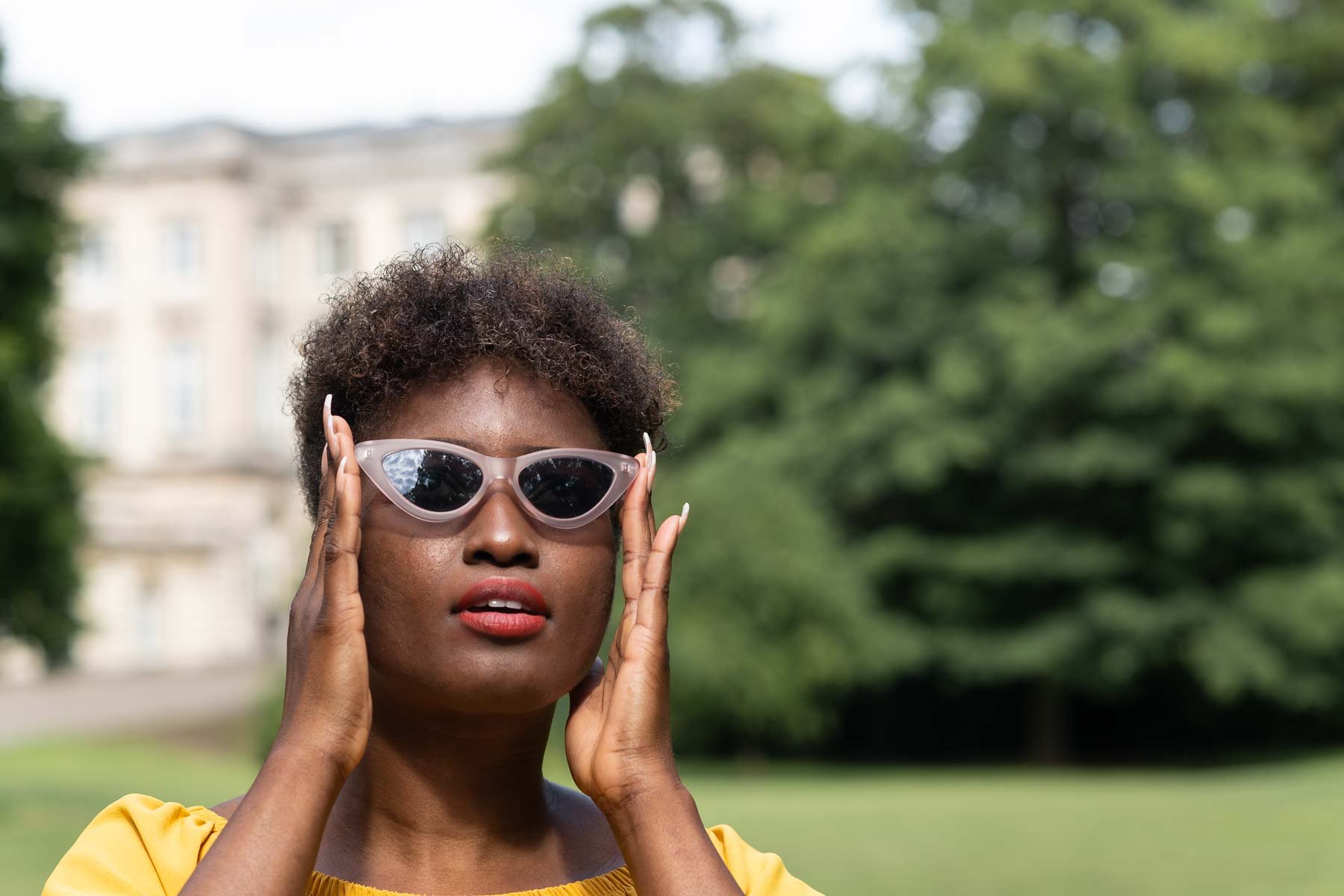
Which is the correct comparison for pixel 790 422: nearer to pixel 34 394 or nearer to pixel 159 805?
pixel 34 394

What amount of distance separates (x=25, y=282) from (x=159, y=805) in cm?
1302

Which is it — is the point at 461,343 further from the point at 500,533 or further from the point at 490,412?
the point at 500,533

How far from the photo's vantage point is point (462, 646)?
2.02 m

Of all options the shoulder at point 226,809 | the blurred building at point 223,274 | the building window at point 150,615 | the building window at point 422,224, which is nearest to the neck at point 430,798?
the shoulder at point 226,809

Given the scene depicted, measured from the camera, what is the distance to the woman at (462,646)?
2.00m

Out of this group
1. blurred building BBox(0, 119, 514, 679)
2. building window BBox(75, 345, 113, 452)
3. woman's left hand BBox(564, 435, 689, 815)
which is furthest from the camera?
building window BBox(75, 345, 113, 452)

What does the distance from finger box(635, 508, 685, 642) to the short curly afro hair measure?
0.71 feet

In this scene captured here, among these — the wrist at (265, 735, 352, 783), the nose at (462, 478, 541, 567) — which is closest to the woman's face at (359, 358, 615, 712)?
the nose at (462, 478, 541, 567)

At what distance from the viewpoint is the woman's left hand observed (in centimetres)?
210

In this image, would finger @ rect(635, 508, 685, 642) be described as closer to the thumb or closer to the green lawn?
the thumb

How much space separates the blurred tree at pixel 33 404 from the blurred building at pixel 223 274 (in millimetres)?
26611

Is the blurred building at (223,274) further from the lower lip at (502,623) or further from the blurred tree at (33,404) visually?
the lower lip at (502,623)

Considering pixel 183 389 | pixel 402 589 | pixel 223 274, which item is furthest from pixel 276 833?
pixel 183 389

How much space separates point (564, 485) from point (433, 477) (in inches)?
6.6
